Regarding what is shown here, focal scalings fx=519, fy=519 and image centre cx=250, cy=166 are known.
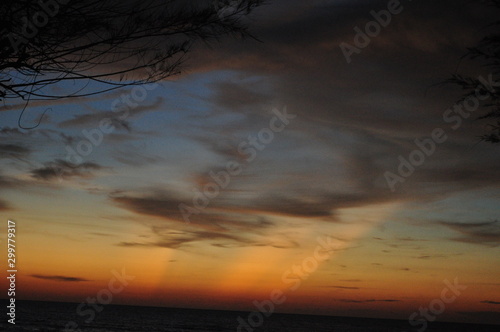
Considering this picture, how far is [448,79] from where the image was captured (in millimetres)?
4191

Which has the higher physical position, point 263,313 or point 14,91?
point 263,313

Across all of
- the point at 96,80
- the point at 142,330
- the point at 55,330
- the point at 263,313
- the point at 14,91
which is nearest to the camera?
the point at 14,91

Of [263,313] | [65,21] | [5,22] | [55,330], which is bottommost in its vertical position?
[5,22]

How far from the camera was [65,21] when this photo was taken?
355 cm

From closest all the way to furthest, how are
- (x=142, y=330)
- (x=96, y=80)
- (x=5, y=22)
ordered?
(x=5, y=22), (x=96, y=80), (x=142, y=330)

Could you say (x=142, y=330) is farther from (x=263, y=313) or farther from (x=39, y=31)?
(x=263, y=313)

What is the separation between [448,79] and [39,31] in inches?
122

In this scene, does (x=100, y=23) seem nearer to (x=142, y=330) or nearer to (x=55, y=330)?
(x=55, y=330)

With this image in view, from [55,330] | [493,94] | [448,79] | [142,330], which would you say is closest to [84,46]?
[448,79]

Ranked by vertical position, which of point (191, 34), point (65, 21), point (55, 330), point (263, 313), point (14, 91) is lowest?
point (14, 91)

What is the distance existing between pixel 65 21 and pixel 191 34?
912 mm

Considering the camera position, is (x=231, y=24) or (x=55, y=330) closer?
(x=231, y=24)

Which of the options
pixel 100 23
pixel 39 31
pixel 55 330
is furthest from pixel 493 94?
pixel 55 330

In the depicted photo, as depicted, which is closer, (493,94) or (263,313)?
(493,94)
